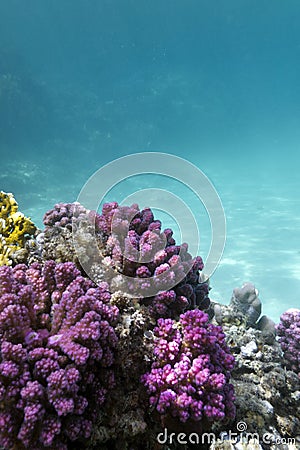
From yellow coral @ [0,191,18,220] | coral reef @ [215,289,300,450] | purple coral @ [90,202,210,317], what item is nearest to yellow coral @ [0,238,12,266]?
yellow coral @ [0,191,18,220]

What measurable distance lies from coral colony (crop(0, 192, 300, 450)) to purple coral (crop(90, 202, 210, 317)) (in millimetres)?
11

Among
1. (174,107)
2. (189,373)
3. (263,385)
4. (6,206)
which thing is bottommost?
(189,373)

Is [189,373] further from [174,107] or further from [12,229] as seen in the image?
[174,107]

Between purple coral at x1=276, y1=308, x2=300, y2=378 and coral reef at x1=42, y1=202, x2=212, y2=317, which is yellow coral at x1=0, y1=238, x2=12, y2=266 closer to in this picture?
coral reef at x1=42, y1=202, x2=212, y2=317

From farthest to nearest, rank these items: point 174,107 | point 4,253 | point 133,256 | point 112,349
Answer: point 174,107
point 4,253
point 133,256
point 112,349

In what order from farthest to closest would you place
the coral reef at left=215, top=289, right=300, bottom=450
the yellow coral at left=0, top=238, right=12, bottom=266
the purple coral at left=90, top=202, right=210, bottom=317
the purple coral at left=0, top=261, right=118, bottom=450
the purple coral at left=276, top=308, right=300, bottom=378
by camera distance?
the purple coral at left=276, top=308, right=300, bottom=378 → the yellow coral at left=0, top=238, right=12, bottom=266 → the coral reef at left=215, top=289, right=300, bottom=450 → the purple coral at left=90, top=202, right=210, bottom=317 → the purple coral at left=0, top=261, right=118, bottom=450

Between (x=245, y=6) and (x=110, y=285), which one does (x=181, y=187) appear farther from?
(x=245, y=6)

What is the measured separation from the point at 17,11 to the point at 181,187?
59.6 m

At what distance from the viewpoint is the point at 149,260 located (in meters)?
2.84

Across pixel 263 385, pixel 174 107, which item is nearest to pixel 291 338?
pixel 263 385

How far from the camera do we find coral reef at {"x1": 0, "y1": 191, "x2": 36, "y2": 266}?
3.31m

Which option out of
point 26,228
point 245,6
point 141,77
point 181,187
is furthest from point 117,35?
point 26,228

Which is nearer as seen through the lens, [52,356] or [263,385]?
[52,356]

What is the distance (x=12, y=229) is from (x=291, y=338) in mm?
4610
